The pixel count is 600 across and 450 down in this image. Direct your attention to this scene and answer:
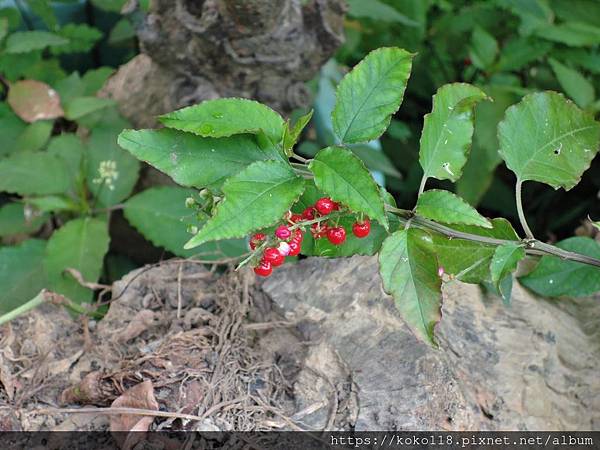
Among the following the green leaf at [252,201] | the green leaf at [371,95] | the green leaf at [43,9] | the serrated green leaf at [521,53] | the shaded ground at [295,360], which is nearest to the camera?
the green leaf at [252,201]

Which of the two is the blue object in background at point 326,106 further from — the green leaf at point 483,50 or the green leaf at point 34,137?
the green leaf at point 34,137

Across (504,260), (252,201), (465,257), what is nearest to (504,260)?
(504,260)

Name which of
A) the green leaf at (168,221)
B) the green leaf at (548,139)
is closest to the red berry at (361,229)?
the green leaf at (548,139)

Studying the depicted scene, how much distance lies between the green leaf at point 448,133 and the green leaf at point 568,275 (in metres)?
0.34

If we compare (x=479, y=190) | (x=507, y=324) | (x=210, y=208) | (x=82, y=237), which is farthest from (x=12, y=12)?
(x=507, y=324)

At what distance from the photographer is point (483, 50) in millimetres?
1808

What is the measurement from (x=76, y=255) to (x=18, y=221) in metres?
0.24

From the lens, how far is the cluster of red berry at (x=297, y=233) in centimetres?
77

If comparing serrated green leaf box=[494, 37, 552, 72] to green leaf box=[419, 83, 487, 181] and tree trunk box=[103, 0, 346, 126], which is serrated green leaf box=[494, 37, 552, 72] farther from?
green leaf box=[419, 83, 487, 181]

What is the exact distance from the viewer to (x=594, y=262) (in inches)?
35.5

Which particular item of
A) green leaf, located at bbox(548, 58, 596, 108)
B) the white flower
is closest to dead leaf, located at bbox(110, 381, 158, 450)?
the white flower

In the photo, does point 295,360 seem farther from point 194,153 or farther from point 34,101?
point 34,101

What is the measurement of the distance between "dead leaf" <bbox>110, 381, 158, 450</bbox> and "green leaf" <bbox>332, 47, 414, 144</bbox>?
43 cm

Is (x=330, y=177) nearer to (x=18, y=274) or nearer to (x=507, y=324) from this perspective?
(x=507, y=324)
